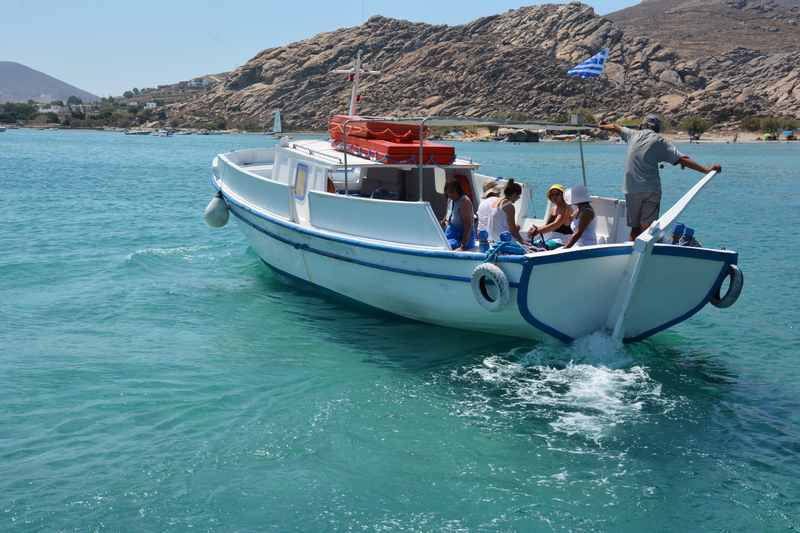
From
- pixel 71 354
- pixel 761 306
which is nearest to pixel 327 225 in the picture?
pixel 71 354

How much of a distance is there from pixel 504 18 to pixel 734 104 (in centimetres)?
8560

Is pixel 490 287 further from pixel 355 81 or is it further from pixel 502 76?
pixel 502 76

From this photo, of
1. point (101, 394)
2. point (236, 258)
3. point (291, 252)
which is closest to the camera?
point (101, 394)

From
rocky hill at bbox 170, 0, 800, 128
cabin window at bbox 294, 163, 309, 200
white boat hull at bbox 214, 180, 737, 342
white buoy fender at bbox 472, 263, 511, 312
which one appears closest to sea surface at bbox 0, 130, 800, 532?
white boat hull at bbox 214, 180, 737, 342

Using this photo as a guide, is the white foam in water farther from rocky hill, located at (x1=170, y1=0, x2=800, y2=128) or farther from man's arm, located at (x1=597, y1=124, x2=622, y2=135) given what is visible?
rocky hill, located at (x1=170, y1=0, x2=800, y2=128)

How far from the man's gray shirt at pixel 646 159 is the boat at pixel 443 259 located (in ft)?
1.57

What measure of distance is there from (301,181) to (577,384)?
Result: 6.20 meters

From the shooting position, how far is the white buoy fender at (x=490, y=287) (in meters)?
9.16

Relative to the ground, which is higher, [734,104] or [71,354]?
[734,104]

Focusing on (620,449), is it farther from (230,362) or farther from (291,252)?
(291,252)

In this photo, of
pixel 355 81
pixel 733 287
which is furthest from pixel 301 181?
pixel 733 287

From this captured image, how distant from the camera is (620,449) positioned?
7.46 metres

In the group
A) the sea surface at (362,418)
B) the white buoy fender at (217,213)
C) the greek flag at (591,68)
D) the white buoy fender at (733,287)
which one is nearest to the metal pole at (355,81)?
the white buoy fender at (217,213)

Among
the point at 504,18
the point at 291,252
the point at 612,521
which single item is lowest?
the point at 612,521
